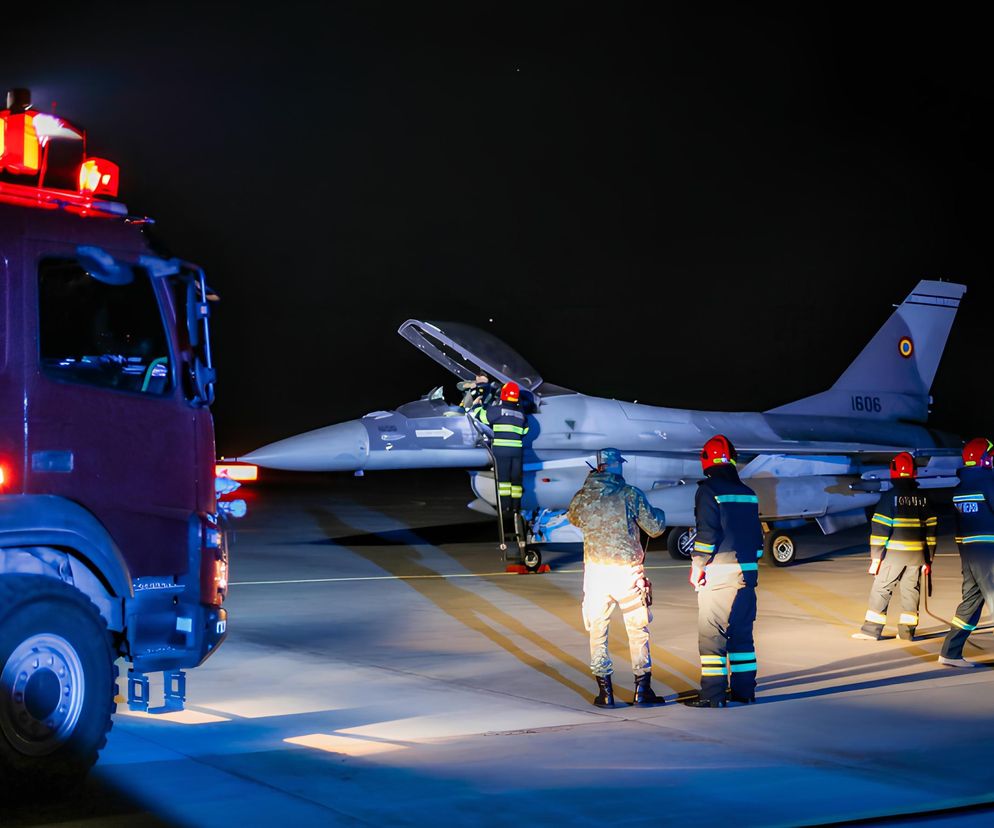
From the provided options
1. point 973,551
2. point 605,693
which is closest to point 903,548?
point 973,551

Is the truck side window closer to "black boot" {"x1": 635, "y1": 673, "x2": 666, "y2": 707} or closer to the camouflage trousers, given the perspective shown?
the camouflage trousers

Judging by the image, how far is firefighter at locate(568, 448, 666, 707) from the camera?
8.23 m

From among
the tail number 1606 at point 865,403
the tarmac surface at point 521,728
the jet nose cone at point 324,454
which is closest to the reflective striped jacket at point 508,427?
the jet nose cone at point 324,454

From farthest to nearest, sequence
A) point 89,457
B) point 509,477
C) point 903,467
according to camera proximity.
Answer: point 509,477
point 903,467
point 89,457

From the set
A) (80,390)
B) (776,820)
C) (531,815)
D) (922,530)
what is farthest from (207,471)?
(922,530)

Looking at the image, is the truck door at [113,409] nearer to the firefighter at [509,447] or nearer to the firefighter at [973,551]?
the firefighter at [973,551]

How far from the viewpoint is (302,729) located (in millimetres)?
7414

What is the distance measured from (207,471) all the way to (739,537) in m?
3.57

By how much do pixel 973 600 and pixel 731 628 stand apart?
8.69 ft

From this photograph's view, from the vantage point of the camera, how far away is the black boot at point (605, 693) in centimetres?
818

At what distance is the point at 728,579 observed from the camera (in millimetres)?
8297

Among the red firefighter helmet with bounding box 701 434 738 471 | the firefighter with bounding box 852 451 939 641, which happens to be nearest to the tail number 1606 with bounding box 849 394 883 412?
the firefighter with bounding box 852 451 939 641

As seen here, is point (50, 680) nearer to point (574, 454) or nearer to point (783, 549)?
point (574, 454)

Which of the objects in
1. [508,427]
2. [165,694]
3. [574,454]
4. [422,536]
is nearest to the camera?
[165,694]
